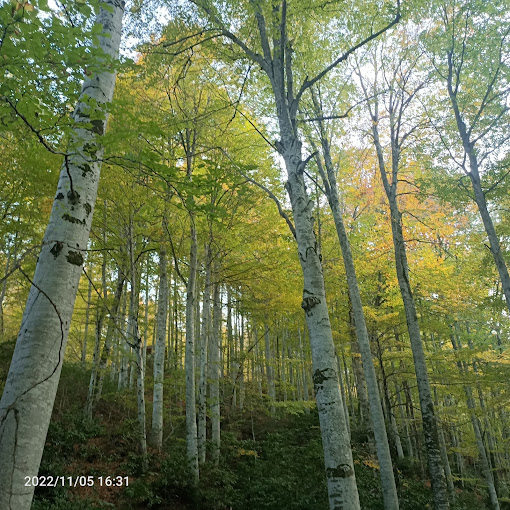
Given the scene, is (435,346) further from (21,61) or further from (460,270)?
(21,61)

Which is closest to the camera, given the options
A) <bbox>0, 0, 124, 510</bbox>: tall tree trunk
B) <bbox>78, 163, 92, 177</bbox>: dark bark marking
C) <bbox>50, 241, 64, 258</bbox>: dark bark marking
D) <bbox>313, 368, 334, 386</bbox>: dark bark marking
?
<bbox>0, 0, 124, 510</bbox>: tall tree trunk

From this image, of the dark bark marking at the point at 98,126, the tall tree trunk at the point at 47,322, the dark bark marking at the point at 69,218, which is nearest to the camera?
the tall tree trunk at the point at 47,322

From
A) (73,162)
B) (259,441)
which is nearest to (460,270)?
(259,441)

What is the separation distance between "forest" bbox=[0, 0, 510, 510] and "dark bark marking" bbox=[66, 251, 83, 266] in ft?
0.04

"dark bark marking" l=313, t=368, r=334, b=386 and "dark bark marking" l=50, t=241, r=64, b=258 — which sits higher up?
"dark bark marking" l=50, t=241, r=64, b=258

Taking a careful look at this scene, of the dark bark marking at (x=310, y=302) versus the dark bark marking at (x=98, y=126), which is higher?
the dark bark marking at (x=98, y=126)

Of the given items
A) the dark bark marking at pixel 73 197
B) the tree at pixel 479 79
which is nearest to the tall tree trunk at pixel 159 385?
the dark bark marking at pixel 73 197

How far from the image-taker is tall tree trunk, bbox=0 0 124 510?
1481mm

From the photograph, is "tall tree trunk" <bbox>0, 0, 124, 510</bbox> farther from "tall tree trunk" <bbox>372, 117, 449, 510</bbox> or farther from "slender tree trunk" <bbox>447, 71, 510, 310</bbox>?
"slender tree trunk" <bbox>447, 71, 510, 310</bbox>

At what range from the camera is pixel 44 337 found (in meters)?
1.71

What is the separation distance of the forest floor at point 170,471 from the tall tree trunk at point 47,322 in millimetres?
4189

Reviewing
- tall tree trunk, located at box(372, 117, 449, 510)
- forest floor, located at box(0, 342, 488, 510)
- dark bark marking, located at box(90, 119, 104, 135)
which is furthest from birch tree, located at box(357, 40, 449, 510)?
dark bark marking, located at box(90, 119, 104, 135)

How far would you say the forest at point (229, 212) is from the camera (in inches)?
85.1

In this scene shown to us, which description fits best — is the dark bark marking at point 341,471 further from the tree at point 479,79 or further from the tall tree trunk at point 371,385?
the tree at point 479,79
